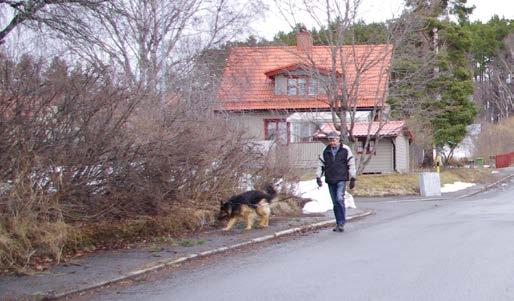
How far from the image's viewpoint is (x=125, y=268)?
9.11 meters

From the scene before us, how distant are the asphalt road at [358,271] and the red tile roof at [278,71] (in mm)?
12594

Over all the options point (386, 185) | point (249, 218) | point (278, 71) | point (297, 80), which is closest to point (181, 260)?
point (249, 218)

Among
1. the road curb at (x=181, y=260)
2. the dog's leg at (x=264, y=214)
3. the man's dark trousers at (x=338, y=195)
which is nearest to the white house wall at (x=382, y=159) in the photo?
the road curb at (x=181, y=260)

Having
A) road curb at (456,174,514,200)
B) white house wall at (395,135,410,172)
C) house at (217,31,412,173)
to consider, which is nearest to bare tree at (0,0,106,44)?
house at (217,31,412,173)

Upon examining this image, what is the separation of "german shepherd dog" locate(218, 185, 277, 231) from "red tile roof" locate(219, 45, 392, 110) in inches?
400

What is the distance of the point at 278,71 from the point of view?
41.4m

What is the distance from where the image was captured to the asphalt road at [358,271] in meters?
7.29

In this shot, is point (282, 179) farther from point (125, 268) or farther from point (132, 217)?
point (125, 268)

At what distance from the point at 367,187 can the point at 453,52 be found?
1688 cm

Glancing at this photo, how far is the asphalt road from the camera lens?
7293 mm

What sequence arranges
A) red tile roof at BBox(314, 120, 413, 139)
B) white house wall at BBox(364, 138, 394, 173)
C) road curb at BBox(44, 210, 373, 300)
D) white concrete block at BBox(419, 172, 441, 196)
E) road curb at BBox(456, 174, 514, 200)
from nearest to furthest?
1. road curb at BBox(44, 210, 373, 300)
2. white concrete block at BBox(419, 172, 441, 196)
3. road curb at BBox(456, 174, 514, 200)
4. red tile roof at BBox(314, 120, 413, 139)
5. white house wall at BBox(364, 138, 394, 173)

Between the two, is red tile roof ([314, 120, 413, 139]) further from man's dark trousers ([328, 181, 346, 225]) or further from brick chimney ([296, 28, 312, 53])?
man's dark trousers ([328, 181, 346, 225])

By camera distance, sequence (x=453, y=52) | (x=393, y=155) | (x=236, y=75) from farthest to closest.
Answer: (x=453, y=52), (x=393, y=155), (x=236, y=75)

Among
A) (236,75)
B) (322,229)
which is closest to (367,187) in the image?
(236,75)
